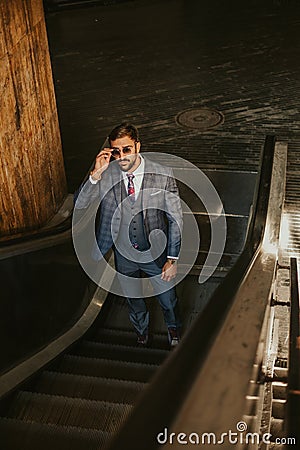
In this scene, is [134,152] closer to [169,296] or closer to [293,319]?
[169,296]

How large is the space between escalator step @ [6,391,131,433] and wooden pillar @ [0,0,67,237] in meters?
1.08

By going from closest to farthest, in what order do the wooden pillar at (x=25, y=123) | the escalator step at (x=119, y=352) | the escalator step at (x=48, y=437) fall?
the escalator step at (x=48, y=437), the wooden pillar at (x=25, y=123), the escalator step at (x=119, y=352)

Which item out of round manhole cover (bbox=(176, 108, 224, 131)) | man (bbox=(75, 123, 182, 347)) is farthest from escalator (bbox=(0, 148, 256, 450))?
round manhole cover (bbox=(176, 108, 224, 131))

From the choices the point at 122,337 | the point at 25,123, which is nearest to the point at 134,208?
the point at 25,123

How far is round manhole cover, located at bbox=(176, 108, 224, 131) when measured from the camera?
6.92m

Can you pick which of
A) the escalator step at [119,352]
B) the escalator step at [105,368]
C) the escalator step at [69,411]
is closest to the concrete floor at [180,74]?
the escalator step at [119,352]

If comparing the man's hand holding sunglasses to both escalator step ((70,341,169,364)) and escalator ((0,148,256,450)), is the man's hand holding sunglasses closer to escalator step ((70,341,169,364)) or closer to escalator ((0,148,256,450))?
escalator ((0,148,256,450))

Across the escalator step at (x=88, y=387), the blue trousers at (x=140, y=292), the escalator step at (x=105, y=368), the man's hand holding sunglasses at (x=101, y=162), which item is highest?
the man's hand holding sunglasses at (x=101, y=162)

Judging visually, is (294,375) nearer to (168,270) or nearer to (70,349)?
(168,270)

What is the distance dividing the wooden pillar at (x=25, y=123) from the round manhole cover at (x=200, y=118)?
2.54 metres

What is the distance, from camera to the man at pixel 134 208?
11.8 feet

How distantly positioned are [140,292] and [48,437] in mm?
1363

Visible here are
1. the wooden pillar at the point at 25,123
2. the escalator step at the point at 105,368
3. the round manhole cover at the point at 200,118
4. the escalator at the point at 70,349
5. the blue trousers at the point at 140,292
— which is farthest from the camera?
the round manhole cover at the point at 200,118

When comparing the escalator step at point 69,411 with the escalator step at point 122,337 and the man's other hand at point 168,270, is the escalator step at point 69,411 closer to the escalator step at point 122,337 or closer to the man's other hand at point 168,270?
the man's other hand at point 168,270
